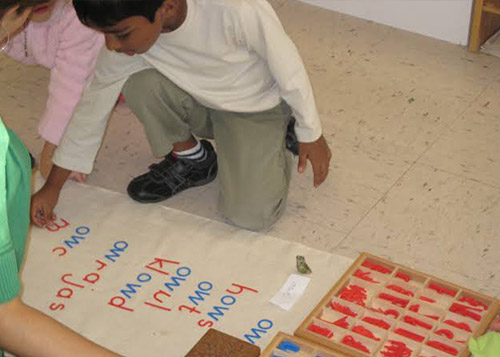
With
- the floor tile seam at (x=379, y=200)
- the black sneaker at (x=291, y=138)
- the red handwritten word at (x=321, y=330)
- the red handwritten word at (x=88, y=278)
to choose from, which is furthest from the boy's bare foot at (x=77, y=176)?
the red handwritten word at (x=321, y=330)

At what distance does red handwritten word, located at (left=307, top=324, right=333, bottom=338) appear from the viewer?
58.6 inches

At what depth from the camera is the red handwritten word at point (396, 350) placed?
1.48 m

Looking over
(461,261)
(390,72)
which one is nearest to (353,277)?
(461,261)

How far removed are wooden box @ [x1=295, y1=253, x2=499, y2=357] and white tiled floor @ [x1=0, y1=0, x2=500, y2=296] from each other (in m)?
0.08

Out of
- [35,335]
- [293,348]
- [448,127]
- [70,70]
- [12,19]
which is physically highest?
[12,19]

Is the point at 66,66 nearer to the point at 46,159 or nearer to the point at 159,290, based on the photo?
the point at 46,159

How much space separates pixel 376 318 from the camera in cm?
154

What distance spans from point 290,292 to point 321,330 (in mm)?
143

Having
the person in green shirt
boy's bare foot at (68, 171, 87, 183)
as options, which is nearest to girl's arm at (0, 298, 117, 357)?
the person in green shirt

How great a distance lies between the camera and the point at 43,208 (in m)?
1.80

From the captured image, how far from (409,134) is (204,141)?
435 millimetres

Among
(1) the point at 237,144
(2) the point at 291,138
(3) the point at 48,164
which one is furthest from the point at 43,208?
(2) the point at 291,138

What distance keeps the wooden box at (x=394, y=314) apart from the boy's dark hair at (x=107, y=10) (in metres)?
0.55

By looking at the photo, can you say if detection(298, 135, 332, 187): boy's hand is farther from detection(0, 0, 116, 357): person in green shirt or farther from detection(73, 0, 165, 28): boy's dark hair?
detection(0, 0, 116, 357): person in green shirt
